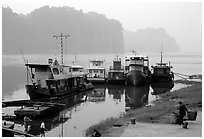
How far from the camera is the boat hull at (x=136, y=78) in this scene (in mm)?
46156

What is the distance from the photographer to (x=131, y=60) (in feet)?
167

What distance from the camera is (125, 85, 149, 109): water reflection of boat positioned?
105 ft

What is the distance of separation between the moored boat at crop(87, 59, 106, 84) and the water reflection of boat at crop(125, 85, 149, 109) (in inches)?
217

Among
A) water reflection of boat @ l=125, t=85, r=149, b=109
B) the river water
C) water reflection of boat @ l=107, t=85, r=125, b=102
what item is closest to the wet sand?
the river water

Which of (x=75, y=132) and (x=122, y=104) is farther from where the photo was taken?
(x=122, y=104)

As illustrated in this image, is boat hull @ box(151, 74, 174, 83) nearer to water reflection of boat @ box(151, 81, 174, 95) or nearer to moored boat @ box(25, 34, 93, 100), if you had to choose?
water reflection of boat @ box(151, 81, 174, 95)

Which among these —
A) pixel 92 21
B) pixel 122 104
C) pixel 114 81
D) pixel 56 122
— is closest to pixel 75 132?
pixel 56 122

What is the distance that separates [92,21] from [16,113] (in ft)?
392

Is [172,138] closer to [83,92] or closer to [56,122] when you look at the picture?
[56,122]

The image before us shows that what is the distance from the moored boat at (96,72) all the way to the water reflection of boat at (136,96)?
5.52 m

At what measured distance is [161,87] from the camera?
4700 cm

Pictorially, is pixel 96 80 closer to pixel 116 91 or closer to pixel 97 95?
pixel 116 91

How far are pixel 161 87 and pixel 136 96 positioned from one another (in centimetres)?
1056

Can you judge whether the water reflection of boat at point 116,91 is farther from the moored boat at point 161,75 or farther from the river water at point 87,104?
the moored boat at point 161,75
